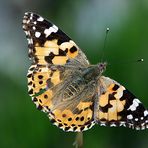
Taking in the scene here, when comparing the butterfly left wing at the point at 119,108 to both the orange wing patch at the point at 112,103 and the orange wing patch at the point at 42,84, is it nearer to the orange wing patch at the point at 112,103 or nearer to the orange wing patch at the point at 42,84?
the orange wing patch at the point at 112,103

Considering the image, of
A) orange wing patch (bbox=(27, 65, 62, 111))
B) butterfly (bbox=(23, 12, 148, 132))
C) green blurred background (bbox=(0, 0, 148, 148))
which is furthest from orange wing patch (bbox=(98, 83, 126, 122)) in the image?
green blurred background (bbox=(0, 0, 148, 148))

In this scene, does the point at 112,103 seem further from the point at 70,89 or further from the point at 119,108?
the point at 70,89

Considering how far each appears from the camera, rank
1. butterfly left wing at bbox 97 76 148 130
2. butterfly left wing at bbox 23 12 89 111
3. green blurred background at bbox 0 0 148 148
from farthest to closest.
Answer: green blurred background at bbox 0 0 148 148
butterfly left wing at bbox 23 12 89 111
butterfly left wing at bbox 97 76 148 130

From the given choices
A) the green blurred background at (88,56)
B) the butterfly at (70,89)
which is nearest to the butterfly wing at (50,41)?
the butterfly at (70,89)

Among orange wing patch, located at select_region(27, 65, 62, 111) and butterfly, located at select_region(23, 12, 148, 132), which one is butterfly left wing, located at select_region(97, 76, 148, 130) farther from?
orange wing patch, located at select_region(27, 65, 62, 111)

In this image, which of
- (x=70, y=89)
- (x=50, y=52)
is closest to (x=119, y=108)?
(x=70, y=89)

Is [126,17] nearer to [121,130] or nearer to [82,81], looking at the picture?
[121,130]

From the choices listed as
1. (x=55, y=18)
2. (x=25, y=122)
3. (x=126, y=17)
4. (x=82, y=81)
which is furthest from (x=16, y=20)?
(x=82, y=81)
